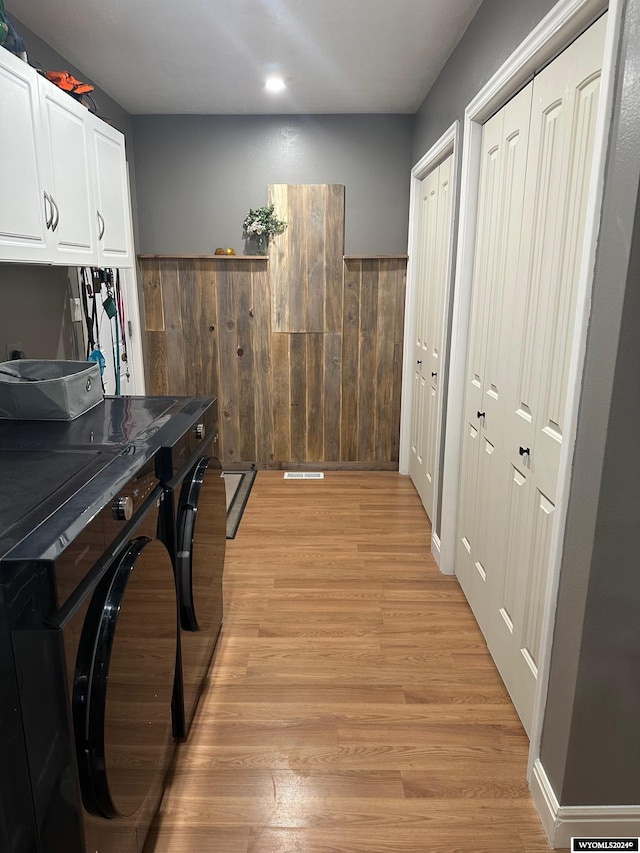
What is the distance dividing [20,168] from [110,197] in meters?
0.77

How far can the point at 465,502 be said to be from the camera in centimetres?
269

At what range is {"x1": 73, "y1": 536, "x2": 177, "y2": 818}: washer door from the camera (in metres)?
1.04

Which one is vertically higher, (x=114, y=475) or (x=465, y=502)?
(x=114, y=475)

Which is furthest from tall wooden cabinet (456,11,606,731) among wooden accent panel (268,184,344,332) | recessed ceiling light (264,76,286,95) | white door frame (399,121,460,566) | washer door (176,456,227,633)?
wooden accent panel (268,184,344,332)

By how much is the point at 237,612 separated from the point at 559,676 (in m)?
1.48

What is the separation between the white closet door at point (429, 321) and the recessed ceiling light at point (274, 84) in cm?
100

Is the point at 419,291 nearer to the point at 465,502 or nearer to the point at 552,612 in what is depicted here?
the point at 465,502

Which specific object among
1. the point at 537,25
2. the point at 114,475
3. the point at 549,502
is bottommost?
the point at 549,502

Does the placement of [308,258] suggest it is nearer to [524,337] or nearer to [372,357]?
[372,357]

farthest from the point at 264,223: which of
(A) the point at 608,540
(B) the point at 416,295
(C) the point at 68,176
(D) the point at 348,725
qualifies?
(A) the point at 608,540

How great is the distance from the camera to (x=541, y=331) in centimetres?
178

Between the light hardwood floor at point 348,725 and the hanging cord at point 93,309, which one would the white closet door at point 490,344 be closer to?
the light hardwood floor at point 348,725

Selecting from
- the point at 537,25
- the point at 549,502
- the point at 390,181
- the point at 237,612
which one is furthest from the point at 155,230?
the point at 549,502

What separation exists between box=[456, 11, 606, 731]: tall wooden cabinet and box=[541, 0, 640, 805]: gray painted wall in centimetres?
20
